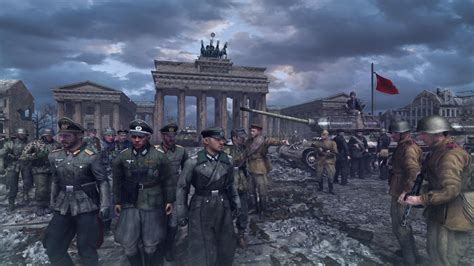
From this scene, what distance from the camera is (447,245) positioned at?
3104mm

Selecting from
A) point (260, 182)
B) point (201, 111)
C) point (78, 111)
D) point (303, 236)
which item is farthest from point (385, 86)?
point (78, 111)

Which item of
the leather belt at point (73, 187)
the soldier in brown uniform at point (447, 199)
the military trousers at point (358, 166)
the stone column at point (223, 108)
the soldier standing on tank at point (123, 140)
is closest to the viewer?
the soldier in brown uniform at point (447, 199)

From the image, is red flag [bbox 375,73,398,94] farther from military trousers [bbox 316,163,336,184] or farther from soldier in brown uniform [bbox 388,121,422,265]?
soldier in brown uniform [bbox 388,121,422,265]

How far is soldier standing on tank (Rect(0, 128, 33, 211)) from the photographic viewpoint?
7.70 metres

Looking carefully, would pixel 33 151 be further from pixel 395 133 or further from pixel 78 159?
pixel 395 133

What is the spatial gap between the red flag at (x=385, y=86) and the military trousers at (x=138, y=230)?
15441 mm

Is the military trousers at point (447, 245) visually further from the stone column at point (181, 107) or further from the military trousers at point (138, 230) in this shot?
the stone column at point (181, 107)

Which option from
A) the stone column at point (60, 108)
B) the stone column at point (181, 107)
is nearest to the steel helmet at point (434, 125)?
the stone column at point (181, 107)

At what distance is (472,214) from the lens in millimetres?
3000

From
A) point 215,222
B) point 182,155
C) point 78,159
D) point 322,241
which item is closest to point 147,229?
point 215,222

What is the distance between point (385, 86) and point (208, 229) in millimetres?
15422

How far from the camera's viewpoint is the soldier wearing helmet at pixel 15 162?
303 inches

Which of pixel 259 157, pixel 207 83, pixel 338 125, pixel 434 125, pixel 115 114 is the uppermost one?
pixel 207 83

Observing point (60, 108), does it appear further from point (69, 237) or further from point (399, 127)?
point (399, 127)
